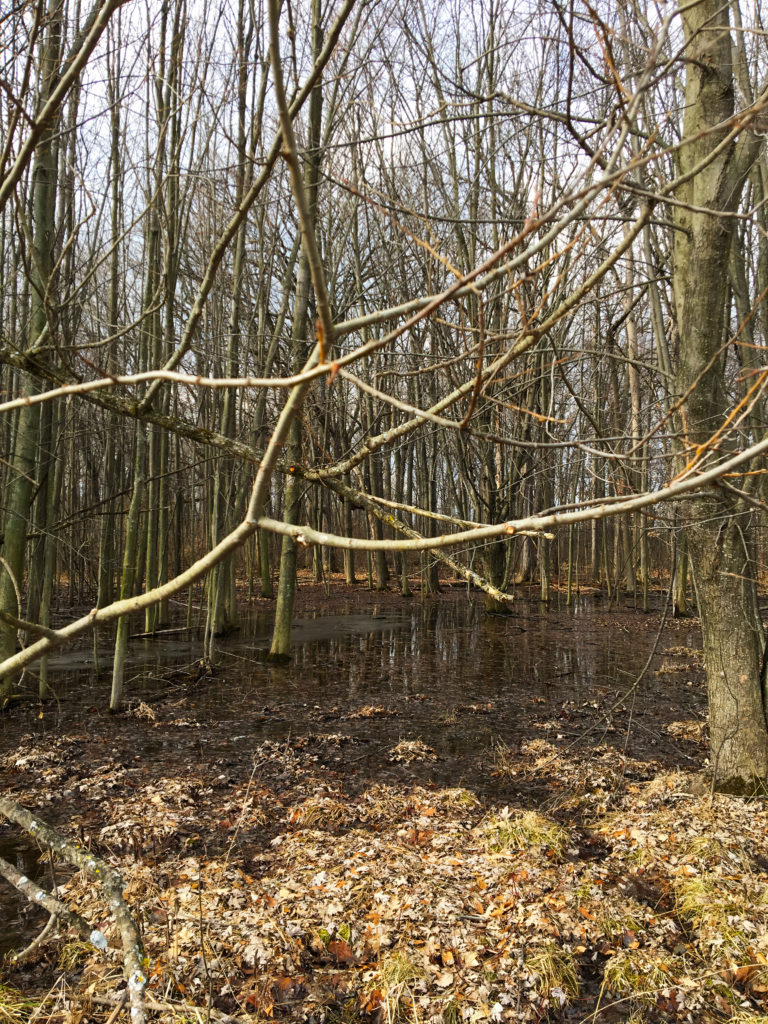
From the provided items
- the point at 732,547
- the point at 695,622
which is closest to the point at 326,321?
the point at 732,547

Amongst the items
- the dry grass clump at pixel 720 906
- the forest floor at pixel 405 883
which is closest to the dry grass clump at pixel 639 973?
the forest floor at pixel 405 883

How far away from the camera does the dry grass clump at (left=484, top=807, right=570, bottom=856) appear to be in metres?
4.08

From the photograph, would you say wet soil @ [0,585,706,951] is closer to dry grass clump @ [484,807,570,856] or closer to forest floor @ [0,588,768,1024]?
forest floor @ [0,588,768,1024]

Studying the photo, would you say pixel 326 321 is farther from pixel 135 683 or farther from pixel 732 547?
pixel 135 683

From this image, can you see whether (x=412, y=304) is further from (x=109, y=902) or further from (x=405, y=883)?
(x=405, y=883)

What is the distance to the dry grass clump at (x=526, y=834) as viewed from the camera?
13.4 feet

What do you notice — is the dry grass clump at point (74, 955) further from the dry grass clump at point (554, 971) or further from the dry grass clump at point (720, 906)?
the dry grass clump at point (720, 906)

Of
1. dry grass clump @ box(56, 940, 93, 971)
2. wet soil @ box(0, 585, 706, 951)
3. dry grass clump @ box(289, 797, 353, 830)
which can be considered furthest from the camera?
wet soil @ box(0, 585, 706, 951)

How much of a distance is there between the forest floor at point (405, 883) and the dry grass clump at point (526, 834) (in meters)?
0.02

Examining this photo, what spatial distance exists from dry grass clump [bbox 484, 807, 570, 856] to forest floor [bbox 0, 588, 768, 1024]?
2 centimetres

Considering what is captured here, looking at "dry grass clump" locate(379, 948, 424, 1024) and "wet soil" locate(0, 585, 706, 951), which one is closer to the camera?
"dry grass clump" locate(379, 948, 424, 1024)

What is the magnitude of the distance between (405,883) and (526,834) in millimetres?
914

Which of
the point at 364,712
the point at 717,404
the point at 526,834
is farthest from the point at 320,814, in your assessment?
the point at 717,404

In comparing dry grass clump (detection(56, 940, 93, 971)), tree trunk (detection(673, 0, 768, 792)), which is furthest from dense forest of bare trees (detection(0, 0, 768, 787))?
dry grass clump (detection(56, 940, 93, 971))
